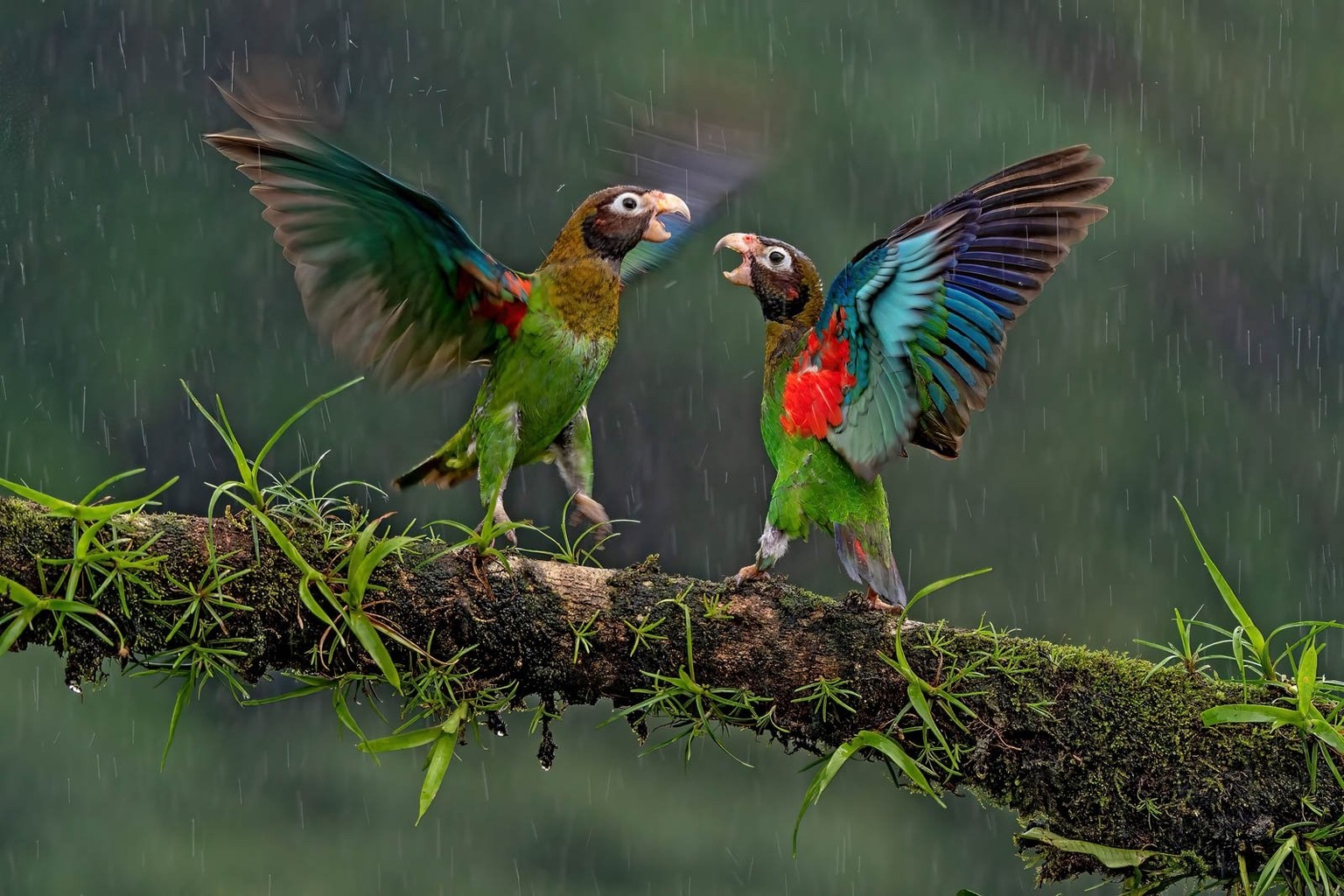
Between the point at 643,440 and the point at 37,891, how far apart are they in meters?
4.42

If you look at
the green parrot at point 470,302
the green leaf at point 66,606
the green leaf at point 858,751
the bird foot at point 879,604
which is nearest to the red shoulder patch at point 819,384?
the bird foot at point 879,604

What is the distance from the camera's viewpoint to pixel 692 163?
12.5 ft

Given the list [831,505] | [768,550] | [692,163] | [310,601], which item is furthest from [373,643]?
[692,163]

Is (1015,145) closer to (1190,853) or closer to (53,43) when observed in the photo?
(53,43)

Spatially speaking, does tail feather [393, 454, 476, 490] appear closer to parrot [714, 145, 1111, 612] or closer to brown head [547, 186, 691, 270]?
brown head [547, 186, 691, 270]

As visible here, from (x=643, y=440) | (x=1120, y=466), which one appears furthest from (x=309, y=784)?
(x=1120, y=466)

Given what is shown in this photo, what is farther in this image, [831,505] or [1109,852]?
[831,505]

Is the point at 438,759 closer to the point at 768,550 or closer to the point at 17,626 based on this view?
the point at 17,626

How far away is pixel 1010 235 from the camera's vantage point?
9.42ft

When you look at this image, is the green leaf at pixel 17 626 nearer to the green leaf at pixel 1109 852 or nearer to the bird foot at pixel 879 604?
the bird foot at pixel 879 604

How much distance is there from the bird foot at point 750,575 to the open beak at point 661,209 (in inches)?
40.8

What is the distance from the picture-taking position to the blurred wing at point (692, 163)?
12.2 feet

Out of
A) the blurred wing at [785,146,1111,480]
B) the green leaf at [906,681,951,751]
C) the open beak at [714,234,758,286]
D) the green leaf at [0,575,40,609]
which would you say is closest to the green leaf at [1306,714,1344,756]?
the green leaf at [906,681,951,751]

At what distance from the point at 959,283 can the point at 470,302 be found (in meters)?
1.27
